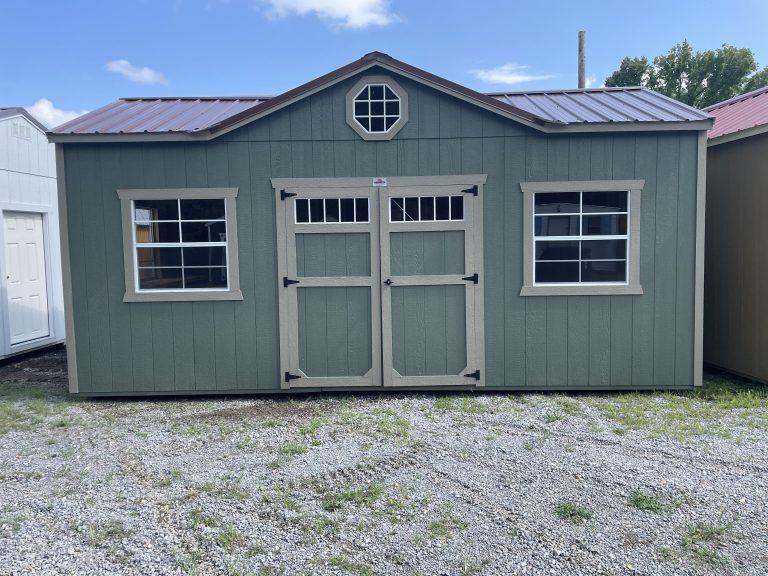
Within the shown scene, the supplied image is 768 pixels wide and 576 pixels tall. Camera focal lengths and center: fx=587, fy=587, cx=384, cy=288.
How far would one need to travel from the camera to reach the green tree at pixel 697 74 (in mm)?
23000

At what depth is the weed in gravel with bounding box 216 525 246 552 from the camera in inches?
121

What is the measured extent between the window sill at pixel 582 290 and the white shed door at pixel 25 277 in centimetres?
679

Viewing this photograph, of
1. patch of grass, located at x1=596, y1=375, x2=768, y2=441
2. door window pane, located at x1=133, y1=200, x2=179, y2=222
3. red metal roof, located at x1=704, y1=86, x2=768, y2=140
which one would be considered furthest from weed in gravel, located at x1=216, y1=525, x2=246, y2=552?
red metal roof, located at x1=704, y1=86, x2=768, y2=140

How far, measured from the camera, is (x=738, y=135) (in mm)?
6445

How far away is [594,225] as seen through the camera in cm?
596

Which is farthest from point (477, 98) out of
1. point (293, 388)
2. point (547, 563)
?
point (547, 563)

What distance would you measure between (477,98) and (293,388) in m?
3.49

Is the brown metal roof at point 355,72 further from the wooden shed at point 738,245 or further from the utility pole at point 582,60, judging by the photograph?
the utility pole at point 582,60

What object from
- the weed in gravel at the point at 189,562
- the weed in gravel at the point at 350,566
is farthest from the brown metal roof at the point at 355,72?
the weed in gravel at the point at 350,566

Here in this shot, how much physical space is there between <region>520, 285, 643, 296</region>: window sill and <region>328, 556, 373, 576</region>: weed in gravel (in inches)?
146

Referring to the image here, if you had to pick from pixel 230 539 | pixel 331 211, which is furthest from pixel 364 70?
pixel 230 539

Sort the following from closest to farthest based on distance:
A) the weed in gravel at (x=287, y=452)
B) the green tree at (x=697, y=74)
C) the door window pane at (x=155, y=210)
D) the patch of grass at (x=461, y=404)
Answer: the weed in gravel at (x=287, y=452), the patch of grass at (x=461, y=404), the door window pane at (x=155, y=210), the green tree at (x=697, y=74)

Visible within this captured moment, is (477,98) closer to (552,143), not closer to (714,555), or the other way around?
(552,143)

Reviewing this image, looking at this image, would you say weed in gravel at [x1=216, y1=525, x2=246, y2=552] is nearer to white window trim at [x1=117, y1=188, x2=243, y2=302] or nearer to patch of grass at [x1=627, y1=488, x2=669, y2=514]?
patch of grass at [x1=627, y1=488, x2=669, y2=514]
